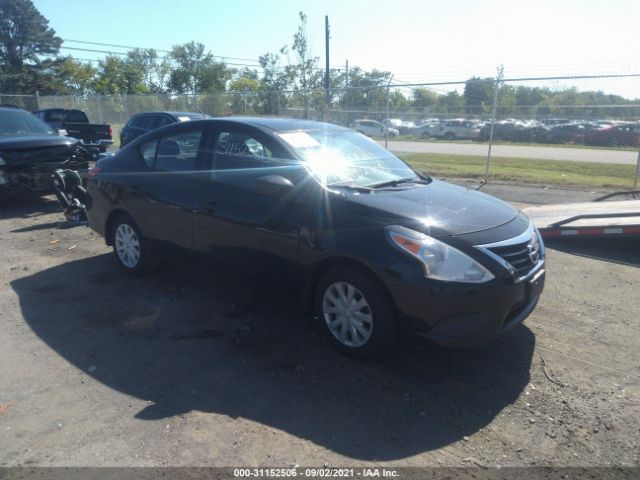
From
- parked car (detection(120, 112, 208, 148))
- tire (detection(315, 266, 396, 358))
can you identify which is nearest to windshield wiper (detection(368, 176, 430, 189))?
tire (detection(315, 266, 396, 358))

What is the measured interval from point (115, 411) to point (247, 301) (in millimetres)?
1835

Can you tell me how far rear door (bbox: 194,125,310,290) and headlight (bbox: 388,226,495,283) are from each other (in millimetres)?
915

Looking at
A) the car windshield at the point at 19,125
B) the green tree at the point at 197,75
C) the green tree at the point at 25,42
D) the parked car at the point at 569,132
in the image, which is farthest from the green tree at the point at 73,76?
the parked car at the point at 569,132

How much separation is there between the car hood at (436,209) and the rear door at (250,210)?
22.7 inches

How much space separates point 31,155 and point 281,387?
7278 mm

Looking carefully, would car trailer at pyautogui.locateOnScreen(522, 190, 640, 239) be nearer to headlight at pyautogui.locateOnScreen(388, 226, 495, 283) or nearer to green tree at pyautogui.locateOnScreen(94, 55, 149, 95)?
headlight at pyautogui.locateOnScreen(388, 226, 495, 283)

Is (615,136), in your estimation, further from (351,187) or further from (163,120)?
(163,120)

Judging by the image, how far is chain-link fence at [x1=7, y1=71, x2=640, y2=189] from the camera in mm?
12188

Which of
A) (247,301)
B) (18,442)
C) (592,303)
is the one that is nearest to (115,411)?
(18,442)

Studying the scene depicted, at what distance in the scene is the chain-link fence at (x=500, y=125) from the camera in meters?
12.2

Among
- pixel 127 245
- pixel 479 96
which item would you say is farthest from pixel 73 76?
pixel 127 245

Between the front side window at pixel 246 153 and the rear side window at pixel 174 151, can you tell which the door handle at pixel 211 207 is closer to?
the front side window at pixel 246 153

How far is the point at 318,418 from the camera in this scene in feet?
9.74

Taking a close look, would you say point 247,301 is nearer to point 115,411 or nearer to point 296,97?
point 115,411
